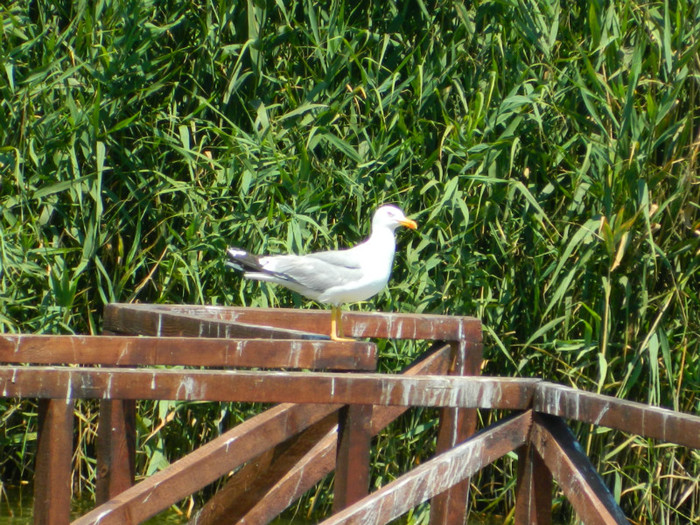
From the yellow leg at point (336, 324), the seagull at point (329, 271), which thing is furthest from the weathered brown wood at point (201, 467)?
the seagull at point (329, 271)

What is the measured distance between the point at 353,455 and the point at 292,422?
379mm

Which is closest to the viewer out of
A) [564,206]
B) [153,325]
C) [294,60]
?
[153,325]

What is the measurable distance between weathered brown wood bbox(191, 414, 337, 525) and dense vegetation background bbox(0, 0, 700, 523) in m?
1.46

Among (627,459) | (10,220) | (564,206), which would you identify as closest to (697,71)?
(564,206)

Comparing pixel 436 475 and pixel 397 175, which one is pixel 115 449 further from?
pixel 397 175

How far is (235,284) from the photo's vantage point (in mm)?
4773

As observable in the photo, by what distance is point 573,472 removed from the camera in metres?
2.30

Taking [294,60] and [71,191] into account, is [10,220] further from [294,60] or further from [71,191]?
[294,60]

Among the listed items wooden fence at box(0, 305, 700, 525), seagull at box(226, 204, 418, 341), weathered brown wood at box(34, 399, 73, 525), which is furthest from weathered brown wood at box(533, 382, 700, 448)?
seagull at box(226, 204, 418, 341)

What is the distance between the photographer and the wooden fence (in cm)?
218

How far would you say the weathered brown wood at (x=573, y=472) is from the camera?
225 cm

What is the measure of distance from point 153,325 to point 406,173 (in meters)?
2.03

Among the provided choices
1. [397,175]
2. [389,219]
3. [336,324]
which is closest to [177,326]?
[336,324]

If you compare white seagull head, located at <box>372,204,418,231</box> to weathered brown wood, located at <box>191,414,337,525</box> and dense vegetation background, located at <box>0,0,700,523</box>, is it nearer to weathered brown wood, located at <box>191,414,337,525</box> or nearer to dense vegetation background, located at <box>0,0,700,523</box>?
dense vegetation background, located at <box>0,0,700,523</box>
